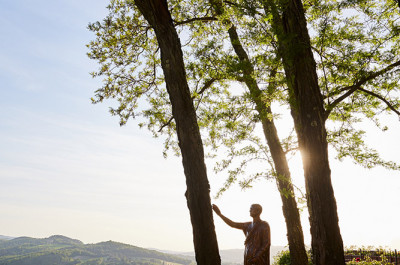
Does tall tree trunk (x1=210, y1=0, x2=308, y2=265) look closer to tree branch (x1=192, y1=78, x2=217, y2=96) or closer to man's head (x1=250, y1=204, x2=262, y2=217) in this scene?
tree branch (x1=192, y1=78, x2=217, y2=96)

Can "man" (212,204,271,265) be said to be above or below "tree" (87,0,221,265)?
below

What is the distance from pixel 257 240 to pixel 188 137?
2.21 meters

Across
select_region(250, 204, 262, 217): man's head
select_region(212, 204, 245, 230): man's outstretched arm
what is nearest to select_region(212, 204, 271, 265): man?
select_region(250, 204, 262, 217): man's head

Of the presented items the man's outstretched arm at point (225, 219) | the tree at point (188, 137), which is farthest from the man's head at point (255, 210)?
the tree at point (188, 137)

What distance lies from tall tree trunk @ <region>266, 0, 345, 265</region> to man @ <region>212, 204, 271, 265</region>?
4.74ft

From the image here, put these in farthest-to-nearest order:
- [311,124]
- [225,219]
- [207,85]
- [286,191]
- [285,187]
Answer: [207,85], [285,187], [286,191], [311,124], [225,219]

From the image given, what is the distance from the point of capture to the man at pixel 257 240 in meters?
5.43

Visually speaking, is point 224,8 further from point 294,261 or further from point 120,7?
point 294,261

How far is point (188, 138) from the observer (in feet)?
20.4

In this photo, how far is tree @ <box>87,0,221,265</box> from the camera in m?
5.79

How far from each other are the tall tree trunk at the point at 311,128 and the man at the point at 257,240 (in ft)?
4.74

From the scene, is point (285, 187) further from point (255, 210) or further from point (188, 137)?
point (188, 137)

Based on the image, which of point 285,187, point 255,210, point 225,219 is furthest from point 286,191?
point 255,210

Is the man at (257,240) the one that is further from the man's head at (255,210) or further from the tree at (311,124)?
the tree at (311,124)
